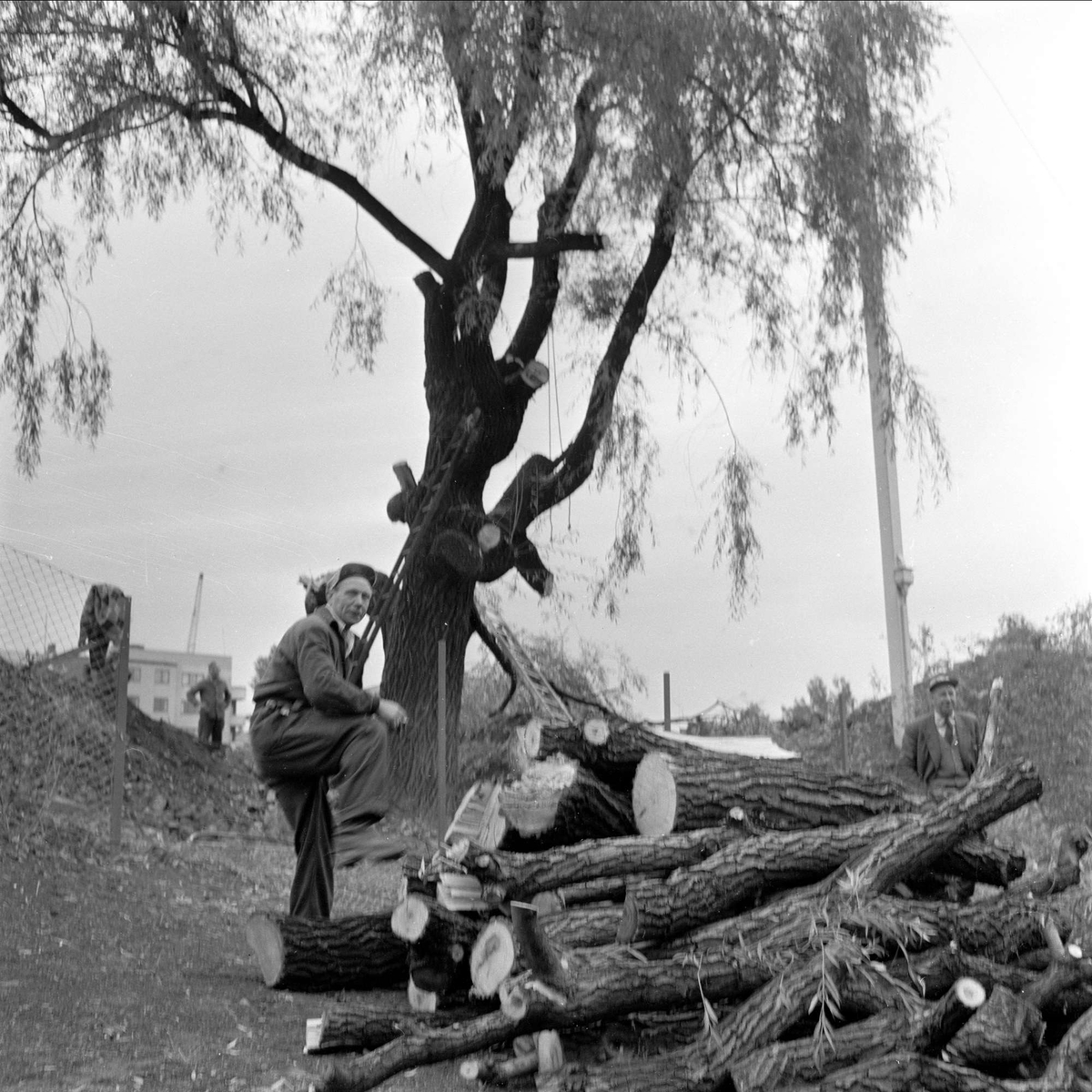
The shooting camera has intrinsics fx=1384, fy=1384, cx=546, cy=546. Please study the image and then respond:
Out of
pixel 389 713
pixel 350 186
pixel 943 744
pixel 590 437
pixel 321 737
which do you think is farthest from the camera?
pixel 590 437

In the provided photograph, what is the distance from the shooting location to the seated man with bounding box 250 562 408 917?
5.74 m

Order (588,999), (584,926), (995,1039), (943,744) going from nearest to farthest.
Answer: (995,1039) → (588,999) → (584,926) → (943,744)

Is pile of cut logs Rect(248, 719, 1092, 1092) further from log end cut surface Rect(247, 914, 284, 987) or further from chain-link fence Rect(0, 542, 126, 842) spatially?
chain-link fence Rect(0, 542, 126, 842)

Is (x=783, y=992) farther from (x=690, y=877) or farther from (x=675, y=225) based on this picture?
(x=675, y=225)

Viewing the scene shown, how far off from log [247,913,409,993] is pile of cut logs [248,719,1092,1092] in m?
0.01

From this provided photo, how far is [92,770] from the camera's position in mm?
9188

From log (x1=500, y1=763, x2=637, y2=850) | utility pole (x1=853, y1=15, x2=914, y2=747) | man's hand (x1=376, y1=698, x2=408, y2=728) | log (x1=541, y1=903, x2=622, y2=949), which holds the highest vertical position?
utility pole (x1=853, y1=15, x2=914, y2=747)

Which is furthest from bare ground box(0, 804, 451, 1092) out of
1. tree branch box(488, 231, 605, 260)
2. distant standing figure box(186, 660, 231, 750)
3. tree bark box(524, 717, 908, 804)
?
tree branch box(488, 231, 605, 260)

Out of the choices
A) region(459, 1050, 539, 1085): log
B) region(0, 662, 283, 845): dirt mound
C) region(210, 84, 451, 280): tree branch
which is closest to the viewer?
region(459, 1050, 539, 1085): log

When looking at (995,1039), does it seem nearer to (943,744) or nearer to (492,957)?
(492,957)

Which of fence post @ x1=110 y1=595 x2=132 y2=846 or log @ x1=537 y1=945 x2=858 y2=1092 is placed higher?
fence post @ x1=110 y1=595 x2=132 y2=846

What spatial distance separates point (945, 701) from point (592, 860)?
3.83 meters

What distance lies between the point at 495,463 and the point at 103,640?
12.2 feet

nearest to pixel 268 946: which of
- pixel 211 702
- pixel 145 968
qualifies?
pixel 145 968
